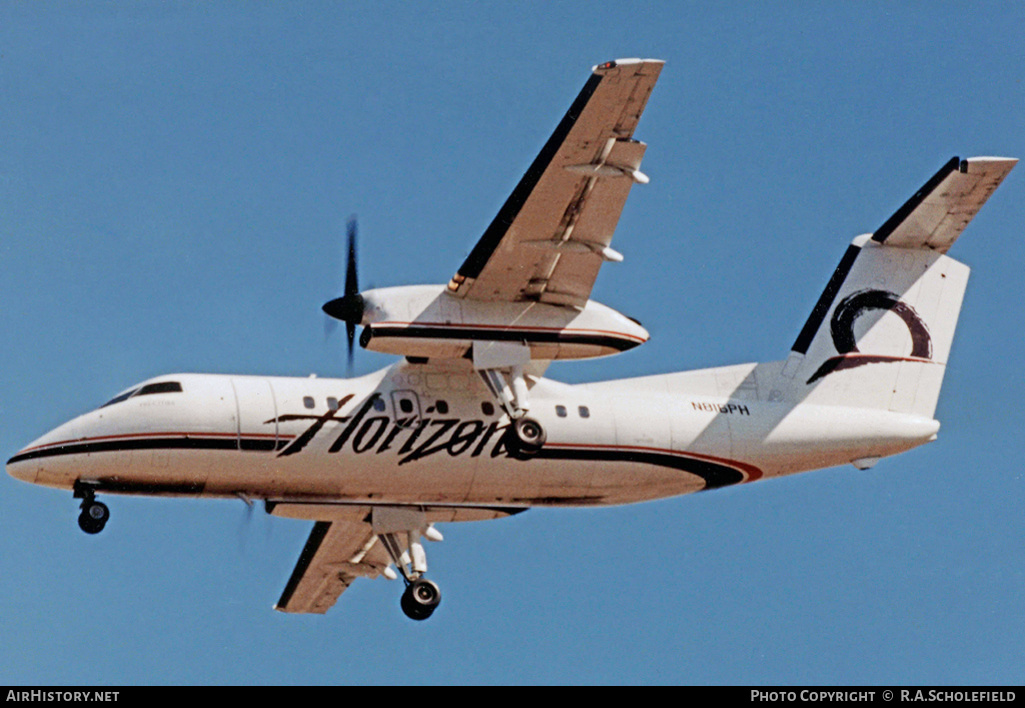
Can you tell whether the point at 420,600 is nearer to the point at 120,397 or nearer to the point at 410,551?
the point at 410,551

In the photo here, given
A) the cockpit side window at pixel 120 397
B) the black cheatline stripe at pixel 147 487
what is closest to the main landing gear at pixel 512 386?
the black cheatline stripe at pixel 147 487

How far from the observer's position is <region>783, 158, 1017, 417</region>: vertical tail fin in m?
23.8

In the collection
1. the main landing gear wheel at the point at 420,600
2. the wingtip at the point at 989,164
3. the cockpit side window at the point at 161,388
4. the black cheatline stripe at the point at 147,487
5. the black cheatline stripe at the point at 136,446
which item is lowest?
the main landing gear wheel at the point at 420,600

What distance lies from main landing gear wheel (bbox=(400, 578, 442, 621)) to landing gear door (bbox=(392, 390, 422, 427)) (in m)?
2.61

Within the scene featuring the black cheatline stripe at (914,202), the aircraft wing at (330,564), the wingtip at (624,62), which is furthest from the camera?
the aircraft wing at (330,564)

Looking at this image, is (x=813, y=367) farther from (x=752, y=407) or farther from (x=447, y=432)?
(x=447, y=432)

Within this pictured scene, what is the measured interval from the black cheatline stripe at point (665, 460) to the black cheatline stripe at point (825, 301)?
98.6 inches

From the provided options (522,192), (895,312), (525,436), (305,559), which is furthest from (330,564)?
(895,312)

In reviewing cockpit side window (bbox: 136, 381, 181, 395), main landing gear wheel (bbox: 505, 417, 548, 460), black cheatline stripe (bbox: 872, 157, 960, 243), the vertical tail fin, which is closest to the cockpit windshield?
cockpit side window (bbox: 136, 381, 181, 395)

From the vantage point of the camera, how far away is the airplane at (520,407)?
2083 centimetres

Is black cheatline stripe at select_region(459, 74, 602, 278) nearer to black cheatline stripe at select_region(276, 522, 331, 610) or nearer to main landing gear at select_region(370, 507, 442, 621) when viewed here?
main landing gear at select_region(370, 507, 442, 621)

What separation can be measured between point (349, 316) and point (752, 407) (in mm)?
6017

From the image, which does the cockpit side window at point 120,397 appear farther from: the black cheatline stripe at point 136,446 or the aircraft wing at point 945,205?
the aircraft wing at point 945,205

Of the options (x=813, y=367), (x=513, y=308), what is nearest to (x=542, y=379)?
(x=513, y=308)
